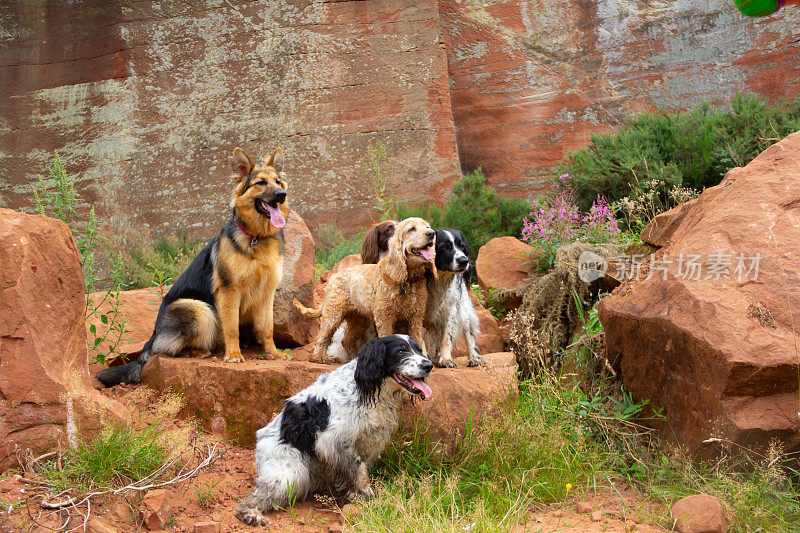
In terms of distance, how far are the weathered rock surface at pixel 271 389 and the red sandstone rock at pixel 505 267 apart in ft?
7.14

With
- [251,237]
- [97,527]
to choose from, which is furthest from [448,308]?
[97,527]

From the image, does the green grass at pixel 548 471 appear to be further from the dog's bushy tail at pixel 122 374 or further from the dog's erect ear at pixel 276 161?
the dog's erect ear at pixel 276 161

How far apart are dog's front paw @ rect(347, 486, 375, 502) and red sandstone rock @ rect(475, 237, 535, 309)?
141 inches

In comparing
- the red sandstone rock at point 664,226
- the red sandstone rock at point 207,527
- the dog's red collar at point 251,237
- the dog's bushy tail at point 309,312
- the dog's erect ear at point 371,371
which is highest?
the dog's red collar at point 251,237

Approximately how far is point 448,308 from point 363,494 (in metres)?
1.72

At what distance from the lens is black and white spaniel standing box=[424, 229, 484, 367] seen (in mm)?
5047

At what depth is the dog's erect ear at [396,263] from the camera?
4.85 meters

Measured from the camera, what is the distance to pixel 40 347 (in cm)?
414

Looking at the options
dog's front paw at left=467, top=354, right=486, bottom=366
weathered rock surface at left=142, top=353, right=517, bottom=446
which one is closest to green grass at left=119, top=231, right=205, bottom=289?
weathered rock surface at left=142, top=353, right=517, bottom=446

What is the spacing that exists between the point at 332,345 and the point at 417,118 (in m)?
8.39

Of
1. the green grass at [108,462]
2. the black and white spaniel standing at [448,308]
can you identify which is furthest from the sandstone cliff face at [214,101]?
the green grass at [108,462]

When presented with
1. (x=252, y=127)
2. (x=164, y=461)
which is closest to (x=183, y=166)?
(x=252, y=127)

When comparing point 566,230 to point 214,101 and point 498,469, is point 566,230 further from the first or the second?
point 214,101

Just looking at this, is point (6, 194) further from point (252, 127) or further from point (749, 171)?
point (749, 171)
